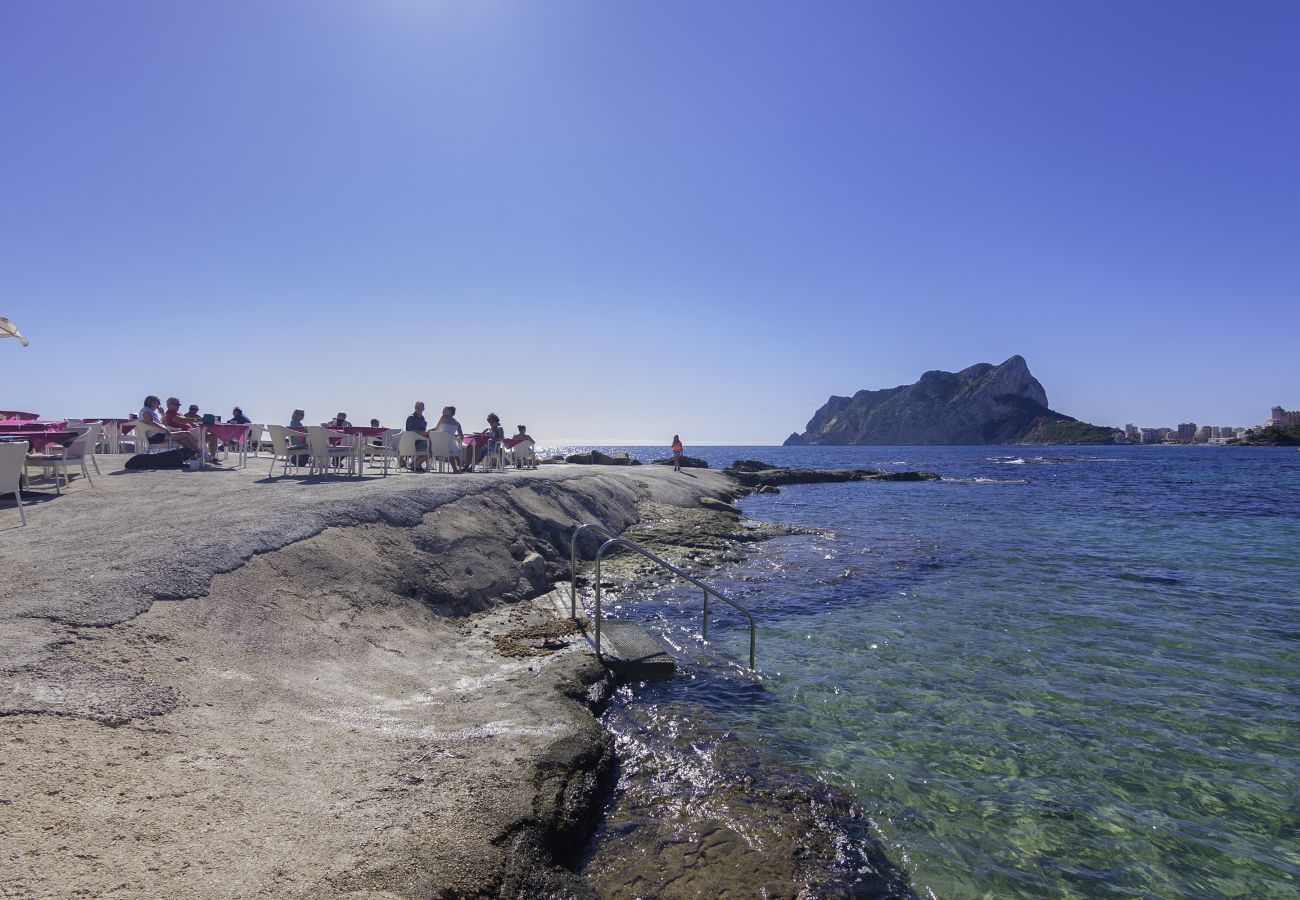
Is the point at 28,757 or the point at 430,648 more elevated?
the point at 28,757

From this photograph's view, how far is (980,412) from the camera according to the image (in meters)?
167

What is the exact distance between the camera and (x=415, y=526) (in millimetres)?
9555

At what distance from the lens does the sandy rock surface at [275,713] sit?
10.4 ft

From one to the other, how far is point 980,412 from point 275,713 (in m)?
185

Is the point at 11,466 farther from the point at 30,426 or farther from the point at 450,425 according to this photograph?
the point at 450,425

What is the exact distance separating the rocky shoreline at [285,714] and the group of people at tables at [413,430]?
6.58 m

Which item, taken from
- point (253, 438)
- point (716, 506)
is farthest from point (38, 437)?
point (716, 506)

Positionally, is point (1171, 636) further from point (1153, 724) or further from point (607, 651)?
point (607, 651)

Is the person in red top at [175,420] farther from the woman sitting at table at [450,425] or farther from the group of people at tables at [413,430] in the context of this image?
the woman sitting at table at [450,425]

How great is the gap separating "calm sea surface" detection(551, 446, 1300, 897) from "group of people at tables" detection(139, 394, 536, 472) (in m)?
8.07

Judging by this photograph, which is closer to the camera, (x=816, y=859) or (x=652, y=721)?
(x=816, y=859)

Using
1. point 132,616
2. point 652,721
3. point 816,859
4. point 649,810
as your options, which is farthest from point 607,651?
point 132,616

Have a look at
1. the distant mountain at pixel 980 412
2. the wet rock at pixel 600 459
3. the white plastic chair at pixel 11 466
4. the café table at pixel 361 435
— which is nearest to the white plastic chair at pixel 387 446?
the café table at pixel 361 435

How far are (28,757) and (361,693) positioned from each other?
89.9 inches
